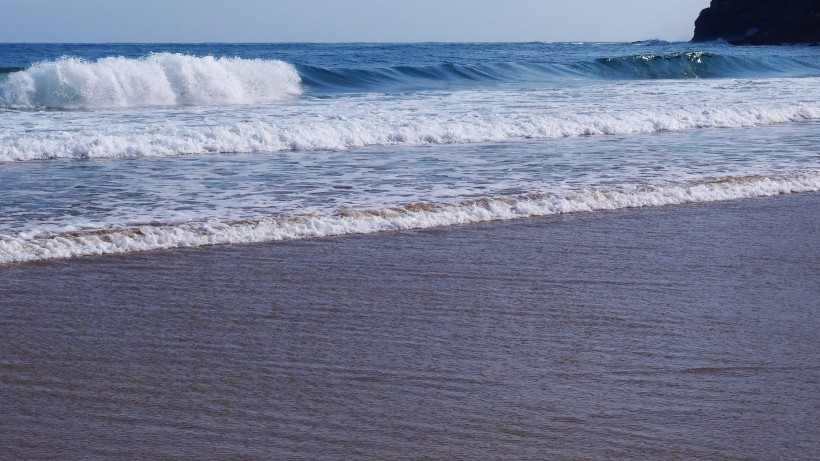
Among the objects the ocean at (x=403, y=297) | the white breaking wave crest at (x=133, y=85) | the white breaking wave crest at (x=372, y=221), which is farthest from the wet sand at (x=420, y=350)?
the white breaking wave crest at (x=133, y=85)

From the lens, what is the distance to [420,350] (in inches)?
162

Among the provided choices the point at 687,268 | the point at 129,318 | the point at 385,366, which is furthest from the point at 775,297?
the point at 129,318

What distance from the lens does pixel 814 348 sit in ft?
13.7

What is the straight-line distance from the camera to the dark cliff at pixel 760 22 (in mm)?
69438

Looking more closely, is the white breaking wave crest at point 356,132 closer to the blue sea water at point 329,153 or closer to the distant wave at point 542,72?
the blue sea water at point 329,153

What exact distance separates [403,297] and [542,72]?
994 inches

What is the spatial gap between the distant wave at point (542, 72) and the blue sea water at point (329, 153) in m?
3.10

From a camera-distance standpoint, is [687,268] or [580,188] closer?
[687,268]

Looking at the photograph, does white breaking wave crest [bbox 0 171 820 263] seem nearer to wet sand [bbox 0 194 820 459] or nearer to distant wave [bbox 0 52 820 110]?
wet sand [bbox 0 194 820 459]

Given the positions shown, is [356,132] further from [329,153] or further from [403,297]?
[403,297]

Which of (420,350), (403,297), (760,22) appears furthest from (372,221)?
(760,22)

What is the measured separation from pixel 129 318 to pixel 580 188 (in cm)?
469

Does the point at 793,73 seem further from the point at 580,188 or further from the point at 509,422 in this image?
the point at 509,422

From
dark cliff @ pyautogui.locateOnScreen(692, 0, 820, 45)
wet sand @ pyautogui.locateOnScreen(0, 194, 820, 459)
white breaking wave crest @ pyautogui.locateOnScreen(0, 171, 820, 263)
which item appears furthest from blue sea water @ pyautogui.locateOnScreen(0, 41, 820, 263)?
dark cliff @ pyautogui.locateOnScreen(692, 0, 820, 45)
